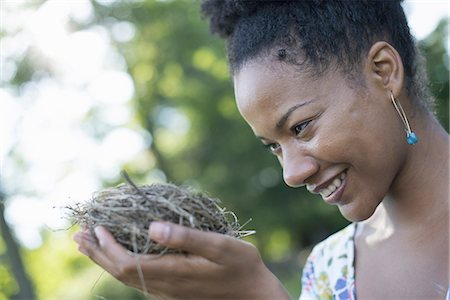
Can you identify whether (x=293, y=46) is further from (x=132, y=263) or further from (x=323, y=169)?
(x=132, y=263)

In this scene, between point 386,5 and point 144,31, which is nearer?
point 386,5

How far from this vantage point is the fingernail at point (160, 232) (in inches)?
65.9

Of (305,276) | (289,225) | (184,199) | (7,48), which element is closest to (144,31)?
(7,48)

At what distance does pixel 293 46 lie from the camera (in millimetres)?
2441

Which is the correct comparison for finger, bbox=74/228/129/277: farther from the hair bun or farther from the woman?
the hair bun

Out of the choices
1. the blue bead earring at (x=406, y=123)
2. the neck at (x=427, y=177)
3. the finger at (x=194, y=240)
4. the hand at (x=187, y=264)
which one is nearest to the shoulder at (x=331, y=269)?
the neck at (x=427, y=177)

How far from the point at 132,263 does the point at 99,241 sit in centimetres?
13

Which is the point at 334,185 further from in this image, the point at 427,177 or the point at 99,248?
the point at 99,248

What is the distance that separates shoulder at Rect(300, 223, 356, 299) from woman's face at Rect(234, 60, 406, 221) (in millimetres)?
489

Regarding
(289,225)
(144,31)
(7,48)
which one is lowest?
(289,225)

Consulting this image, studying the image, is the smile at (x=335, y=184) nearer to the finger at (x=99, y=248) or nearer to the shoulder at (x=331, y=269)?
the shoulder at (x=331, y=269)

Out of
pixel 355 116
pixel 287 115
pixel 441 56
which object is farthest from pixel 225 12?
pixel 441 56

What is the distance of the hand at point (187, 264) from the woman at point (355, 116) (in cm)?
59

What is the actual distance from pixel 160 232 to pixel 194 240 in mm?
91
